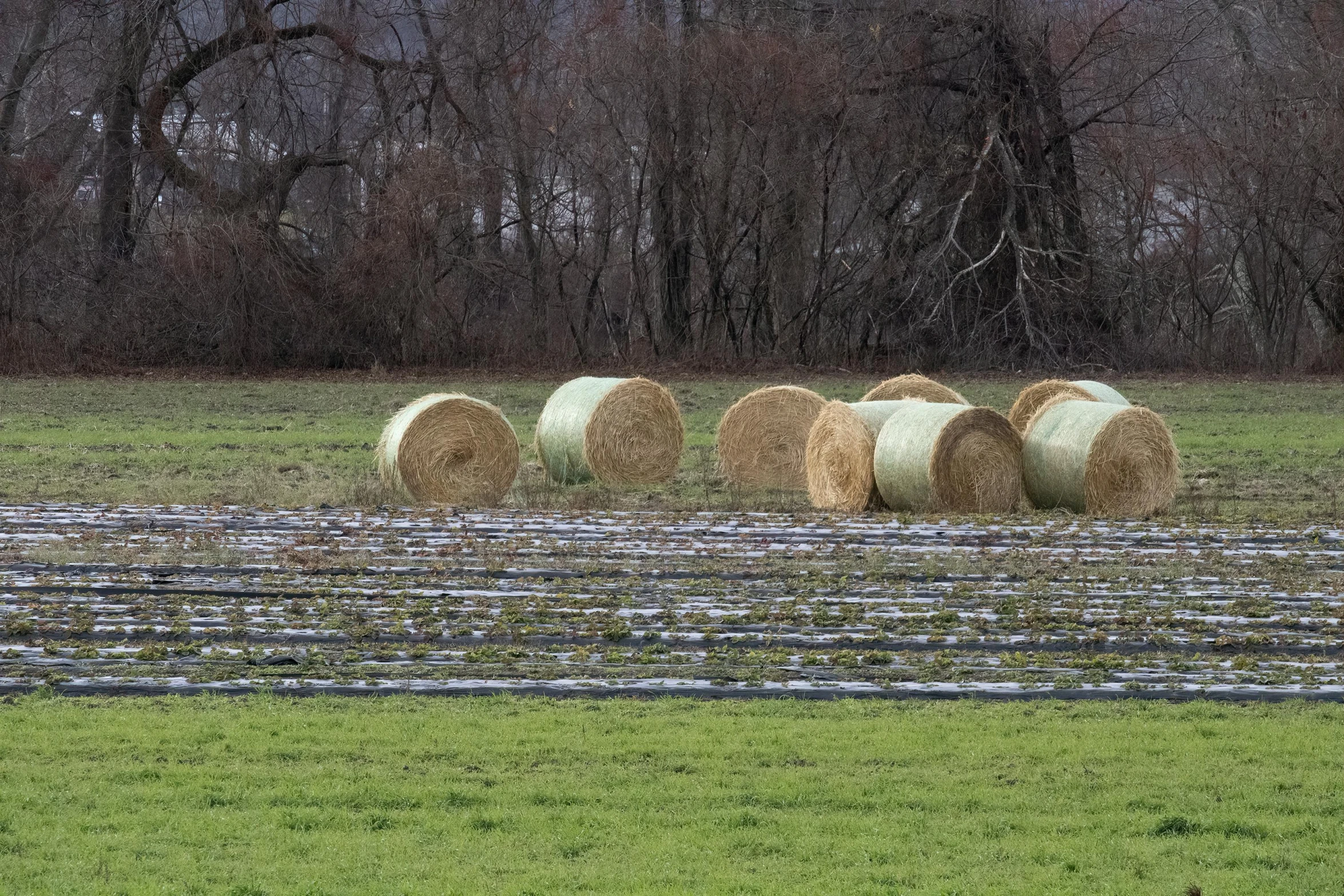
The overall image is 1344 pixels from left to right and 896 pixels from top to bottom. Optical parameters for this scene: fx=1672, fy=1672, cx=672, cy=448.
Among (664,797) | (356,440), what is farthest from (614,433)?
(664,797)

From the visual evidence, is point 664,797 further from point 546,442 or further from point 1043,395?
point 1043,395

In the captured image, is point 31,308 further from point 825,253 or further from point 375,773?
point 375,773

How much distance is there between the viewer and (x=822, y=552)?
410 inches

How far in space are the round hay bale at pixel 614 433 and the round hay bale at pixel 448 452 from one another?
117 cm

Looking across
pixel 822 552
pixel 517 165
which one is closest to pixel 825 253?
pixel 517 165

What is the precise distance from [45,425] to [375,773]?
15048mm

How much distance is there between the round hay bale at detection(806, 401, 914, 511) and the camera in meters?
12.9

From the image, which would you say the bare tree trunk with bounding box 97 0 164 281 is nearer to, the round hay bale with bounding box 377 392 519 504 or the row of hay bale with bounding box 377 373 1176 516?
the row of hay bale with bounding box 377 373 1176 516

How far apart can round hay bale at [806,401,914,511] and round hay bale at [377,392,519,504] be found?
8.11 feet

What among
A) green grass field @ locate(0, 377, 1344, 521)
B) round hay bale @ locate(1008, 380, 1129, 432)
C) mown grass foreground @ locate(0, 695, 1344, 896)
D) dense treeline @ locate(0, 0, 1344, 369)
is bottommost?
mown grass foreground @ locate(0, 695, 1344, 896)

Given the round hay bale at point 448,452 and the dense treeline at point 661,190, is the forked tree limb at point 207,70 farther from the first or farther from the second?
the round hay bale at point 448,452

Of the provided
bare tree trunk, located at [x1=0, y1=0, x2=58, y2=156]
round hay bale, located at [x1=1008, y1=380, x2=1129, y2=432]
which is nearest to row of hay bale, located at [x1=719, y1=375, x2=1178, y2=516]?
round hay bale, located at [x1=1008, y1=380, x2=1129, y2=432]

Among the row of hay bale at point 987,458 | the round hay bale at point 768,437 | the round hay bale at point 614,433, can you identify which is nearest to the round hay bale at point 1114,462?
the row of hay bale at point 987,458

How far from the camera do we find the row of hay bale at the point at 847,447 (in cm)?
1228
